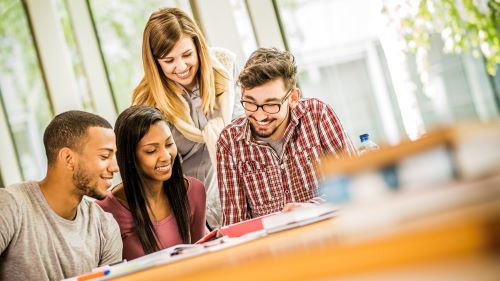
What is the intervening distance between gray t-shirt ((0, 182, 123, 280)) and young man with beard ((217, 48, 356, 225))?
0.48 m

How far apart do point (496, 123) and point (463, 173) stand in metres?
0.04

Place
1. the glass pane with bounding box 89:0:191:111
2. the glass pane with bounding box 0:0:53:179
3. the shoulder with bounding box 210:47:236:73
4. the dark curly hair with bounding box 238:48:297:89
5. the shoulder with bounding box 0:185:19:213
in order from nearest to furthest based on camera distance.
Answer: the shoulder with bounding box 0:185:19:213 < the dark curly hair with bounding box 238:48:297:89 < the shoulder with bounding box 210:47:236:73 < the glass pane with bounding box 89:0:191:111 < the glass pane with bounding box 0:0:53:179

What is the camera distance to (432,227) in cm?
30

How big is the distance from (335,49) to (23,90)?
1728 mm

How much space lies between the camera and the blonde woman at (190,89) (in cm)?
236

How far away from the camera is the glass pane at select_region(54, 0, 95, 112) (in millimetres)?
2816

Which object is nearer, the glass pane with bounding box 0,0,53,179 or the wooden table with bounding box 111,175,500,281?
the wooden table with bounding box 111,175,500,281

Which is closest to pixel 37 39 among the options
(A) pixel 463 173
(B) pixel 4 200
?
(B) pixel 4 200

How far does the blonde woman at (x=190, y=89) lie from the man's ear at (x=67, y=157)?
538 millimetres

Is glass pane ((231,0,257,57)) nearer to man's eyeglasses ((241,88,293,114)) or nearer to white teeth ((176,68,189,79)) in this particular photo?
white teeth ((176,68,189,79))

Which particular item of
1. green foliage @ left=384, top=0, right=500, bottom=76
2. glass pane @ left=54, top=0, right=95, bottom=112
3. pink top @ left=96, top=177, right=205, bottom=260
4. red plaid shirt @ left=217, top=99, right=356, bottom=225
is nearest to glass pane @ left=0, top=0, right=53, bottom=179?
glass pane @ left=54, top=0, right=95, bottom=112

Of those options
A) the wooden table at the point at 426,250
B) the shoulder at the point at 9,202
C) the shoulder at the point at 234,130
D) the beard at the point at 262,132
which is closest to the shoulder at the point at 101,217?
the shoulder at the point at 9,202

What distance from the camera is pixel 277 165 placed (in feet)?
7.05

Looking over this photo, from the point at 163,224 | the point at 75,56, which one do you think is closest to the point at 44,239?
the point at 163,224
